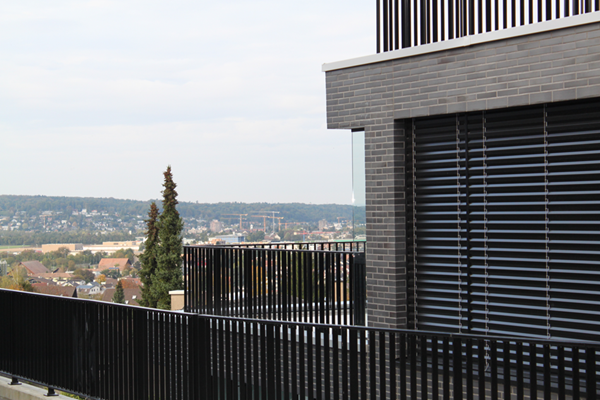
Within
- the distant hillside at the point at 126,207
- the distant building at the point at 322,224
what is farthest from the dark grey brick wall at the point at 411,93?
the distant hillside at the point at 126,207

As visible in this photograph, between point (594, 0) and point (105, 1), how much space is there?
378 feet

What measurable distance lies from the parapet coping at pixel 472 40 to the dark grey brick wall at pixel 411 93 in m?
0.06

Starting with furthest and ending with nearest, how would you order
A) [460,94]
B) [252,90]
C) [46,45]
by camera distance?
[252,90] → [46,45] → [460,94]

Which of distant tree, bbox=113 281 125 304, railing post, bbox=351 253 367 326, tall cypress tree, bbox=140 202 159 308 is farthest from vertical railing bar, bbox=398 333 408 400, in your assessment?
distant tree, bbox=113 281 125 304

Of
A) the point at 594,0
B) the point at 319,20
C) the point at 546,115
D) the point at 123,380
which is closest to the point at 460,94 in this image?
the point at 546,115

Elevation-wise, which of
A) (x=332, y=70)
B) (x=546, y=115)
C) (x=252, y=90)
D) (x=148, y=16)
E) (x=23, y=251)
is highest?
(x=148, y=16)

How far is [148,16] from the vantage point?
360 feet

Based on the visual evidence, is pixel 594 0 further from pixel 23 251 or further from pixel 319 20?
pixel 319 20

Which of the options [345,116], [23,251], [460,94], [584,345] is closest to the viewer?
[584,345]

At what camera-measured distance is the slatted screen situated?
5.74 m

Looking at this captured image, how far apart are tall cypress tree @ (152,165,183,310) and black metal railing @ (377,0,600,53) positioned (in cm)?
3600

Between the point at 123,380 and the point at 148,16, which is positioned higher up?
the point at 148,16

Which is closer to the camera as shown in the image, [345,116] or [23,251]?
[345,116]

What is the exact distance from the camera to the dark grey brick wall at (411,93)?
5.67m
